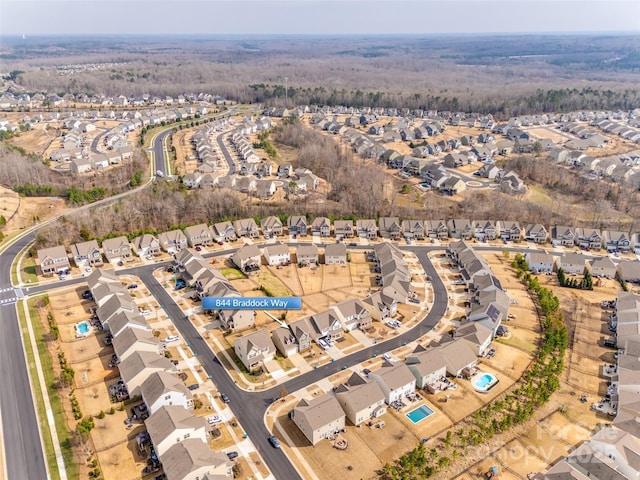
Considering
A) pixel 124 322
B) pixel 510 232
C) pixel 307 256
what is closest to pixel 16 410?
pixel 124 322

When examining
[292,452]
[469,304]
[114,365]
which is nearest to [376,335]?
[469,304]

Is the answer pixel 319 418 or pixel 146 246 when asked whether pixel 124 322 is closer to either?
pixel 146 246

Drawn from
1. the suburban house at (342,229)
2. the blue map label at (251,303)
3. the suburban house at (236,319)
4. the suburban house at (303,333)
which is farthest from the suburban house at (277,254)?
the suburban house at (303,333)

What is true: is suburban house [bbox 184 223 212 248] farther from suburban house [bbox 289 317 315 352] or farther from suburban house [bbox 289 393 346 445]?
suburban house [bbox 289 393 346 445]

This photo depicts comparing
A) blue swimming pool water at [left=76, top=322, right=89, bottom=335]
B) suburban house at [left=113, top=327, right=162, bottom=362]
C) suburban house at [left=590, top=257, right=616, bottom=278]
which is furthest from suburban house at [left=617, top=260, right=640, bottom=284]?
blue swimming pool water at [left=76, top=322, right=89, bottom=335]

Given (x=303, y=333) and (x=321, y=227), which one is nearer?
(x=303, y=333)

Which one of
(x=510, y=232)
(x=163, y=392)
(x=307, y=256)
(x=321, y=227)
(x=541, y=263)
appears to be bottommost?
(x=541, y=263)
